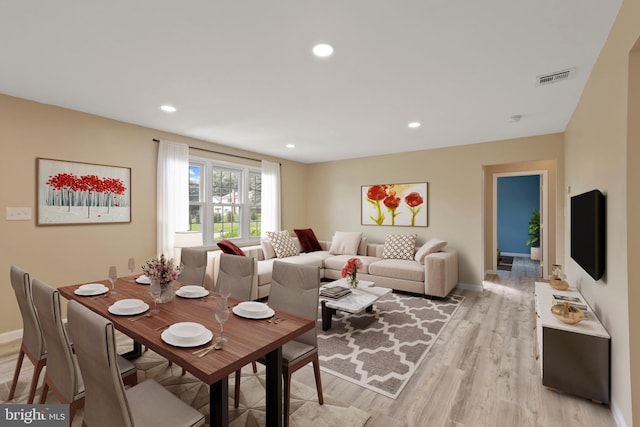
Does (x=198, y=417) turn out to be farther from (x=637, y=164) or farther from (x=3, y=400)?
(x=637, y=164)

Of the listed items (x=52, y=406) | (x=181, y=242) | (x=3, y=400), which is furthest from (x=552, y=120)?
(x=3, y=400)

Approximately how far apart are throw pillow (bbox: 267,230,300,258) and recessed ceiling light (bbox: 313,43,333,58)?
11.9 feet

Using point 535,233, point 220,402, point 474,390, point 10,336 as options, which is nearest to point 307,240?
point 474,390

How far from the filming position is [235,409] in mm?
1934

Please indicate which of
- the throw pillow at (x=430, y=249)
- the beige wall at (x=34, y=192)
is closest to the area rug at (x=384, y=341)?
the throw pillow at (x=430, y=249)

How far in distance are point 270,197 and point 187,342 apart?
4534 millimetres

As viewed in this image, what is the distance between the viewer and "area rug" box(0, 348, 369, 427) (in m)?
1.85

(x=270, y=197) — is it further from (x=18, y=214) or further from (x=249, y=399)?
(x=249, y=399)

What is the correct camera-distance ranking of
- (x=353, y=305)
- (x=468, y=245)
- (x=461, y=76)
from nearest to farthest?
(x=461, y=76) < (x=353, y=305) < (x=468, y=245)

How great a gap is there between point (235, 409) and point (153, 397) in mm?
742

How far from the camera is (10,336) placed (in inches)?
117

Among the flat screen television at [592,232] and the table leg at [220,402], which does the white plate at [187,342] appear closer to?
the table leg at [220,402]

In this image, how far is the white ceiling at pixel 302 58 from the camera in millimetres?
1697

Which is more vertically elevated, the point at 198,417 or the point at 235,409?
the point at 198,417
